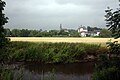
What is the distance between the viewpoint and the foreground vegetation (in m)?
35.5

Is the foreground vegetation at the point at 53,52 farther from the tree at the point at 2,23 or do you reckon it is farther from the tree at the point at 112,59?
the tree at the point at 112,59

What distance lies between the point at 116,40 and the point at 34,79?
14.1m

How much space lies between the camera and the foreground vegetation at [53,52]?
35500 millimetres

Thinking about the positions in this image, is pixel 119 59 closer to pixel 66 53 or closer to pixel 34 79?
pixel 34 79

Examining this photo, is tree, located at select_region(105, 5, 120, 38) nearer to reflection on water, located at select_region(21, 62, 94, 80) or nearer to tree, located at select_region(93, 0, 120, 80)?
tree, located at select_region(93, 0, 120, 80)

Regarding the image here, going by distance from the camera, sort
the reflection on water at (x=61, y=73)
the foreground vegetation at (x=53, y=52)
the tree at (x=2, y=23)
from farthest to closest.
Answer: the foreground vegetation at (x=53, y=52) → the reflection on water at (x=61, y=73) → the tree at (x=2, y=23)

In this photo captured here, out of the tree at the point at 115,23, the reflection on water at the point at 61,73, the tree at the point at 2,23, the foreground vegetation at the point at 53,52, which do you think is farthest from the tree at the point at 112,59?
the foreground vegetation at the point at 53,52

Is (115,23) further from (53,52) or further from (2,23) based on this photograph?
(53,52)

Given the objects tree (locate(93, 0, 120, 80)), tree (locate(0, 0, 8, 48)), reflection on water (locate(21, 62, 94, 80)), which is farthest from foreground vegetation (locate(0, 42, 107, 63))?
tree (locate(93, 0, 120, 80))

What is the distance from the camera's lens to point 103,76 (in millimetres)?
6590

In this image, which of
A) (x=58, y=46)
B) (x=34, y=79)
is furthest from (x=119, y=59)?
(x=58, y=46)

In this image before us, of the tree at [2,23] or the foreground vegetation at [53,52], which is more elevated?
the tree at [2,23]

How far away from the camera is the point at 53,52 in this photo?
36.4 meters

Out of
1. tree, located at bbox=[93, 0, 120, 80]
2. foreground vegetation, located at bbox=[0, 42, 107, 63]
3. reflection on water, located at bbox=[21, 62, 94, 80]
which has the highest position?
tree, located at bbox=[93, 0, 120, 80]
